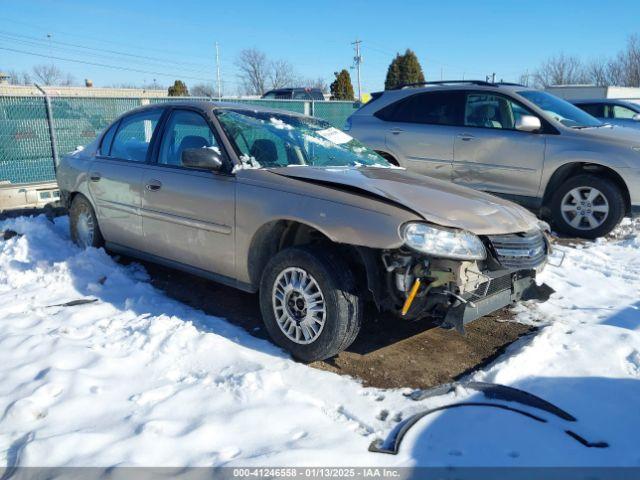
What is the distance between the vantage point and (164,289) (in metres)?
4.90

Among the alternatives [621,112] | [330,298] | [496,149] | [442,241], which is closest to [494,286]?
[442,241]

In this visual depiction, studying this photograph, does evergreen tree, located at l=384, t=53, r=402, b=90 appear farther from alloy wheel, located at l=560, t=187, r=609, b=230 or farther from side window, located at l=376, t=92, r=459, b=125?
alloy wheel, located at l=560, t=187, r=609, b=230

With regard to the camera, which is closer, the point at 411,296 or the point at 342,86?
the point at 411,296

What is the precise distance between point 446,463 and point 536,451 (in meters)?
0.45

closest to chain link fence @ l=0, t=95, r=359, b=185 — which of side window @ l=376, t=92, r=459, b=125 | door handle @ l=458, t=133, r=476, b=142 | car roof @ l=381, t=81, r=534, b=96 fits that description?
side window @ l=376, t=92, r=459, b=125

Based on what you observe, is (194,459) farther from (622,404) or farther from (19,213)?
(19,213)

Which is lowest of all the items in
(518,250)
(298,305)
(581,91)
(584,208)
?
(298,305)

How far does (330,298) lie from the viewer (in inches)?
128

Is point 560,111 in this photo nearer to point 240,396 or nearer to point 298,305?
point 298,305

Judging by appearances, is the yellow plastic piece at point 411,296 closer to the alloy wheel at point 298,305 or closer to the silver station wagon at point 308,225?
the silver station wagon at point 308,225

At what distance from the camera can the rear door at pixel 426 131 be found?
757 cm

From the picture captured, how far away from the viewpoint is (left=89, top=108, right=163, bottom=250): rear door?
4.75 m

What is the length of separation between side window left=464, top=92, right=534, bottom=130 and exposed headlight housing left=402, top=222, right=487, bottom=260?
4466 millimetres

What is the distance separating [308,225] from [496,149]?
4507 millimetres
